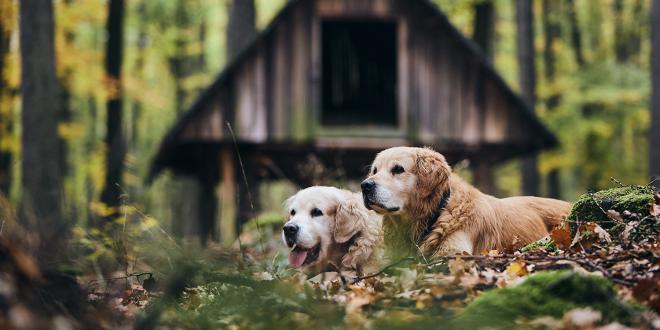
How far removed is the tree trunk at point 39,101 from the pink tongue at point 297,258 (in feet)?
21.9

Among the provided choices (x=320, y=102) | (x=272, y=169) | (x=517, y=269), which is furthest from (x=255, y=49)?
(x=517, y=269)

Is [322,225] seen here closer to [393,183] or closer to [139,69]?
[393,183]

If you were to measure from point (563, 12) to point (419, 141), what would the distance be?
553 inches

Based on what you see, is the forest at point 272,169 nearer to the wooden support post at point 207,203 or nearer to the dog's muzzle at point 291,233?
the wooden support post at point 207,203

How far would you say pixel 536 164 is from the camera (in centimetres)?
1912

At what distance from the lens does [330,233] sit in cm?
606

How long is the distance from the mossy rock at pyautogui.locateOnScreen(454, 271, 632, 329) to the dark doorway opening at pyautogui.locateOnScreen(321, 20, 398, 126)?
14554mm

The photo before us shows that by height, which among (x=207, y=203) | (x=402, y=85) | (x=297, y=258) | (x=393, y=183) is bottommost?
(x=207, y=203)

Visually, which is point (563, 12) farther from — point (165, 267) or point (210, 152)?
point (165, 267)

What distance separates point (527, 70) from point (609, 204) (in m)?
14.9

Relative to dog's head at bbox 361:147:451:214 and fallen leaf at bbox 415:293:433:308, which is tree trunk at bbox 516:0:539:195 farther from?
fallen leaf at bbox 415:293:433:308

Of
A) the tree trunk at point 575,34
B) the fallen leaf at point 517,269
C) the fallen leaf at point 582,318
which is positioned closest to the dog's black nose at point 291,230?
the fallen leaf at point 517,269

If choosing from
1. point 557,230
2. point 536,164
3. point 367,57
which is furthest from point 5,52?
point 557,230

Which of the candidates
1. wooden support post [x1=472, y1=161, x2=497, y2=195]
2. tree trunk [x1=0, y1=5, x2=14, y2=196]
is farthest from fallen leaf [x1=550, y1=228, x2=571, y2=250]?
tree trunk [x1=0, y1=5, x2=14, y2=196]
